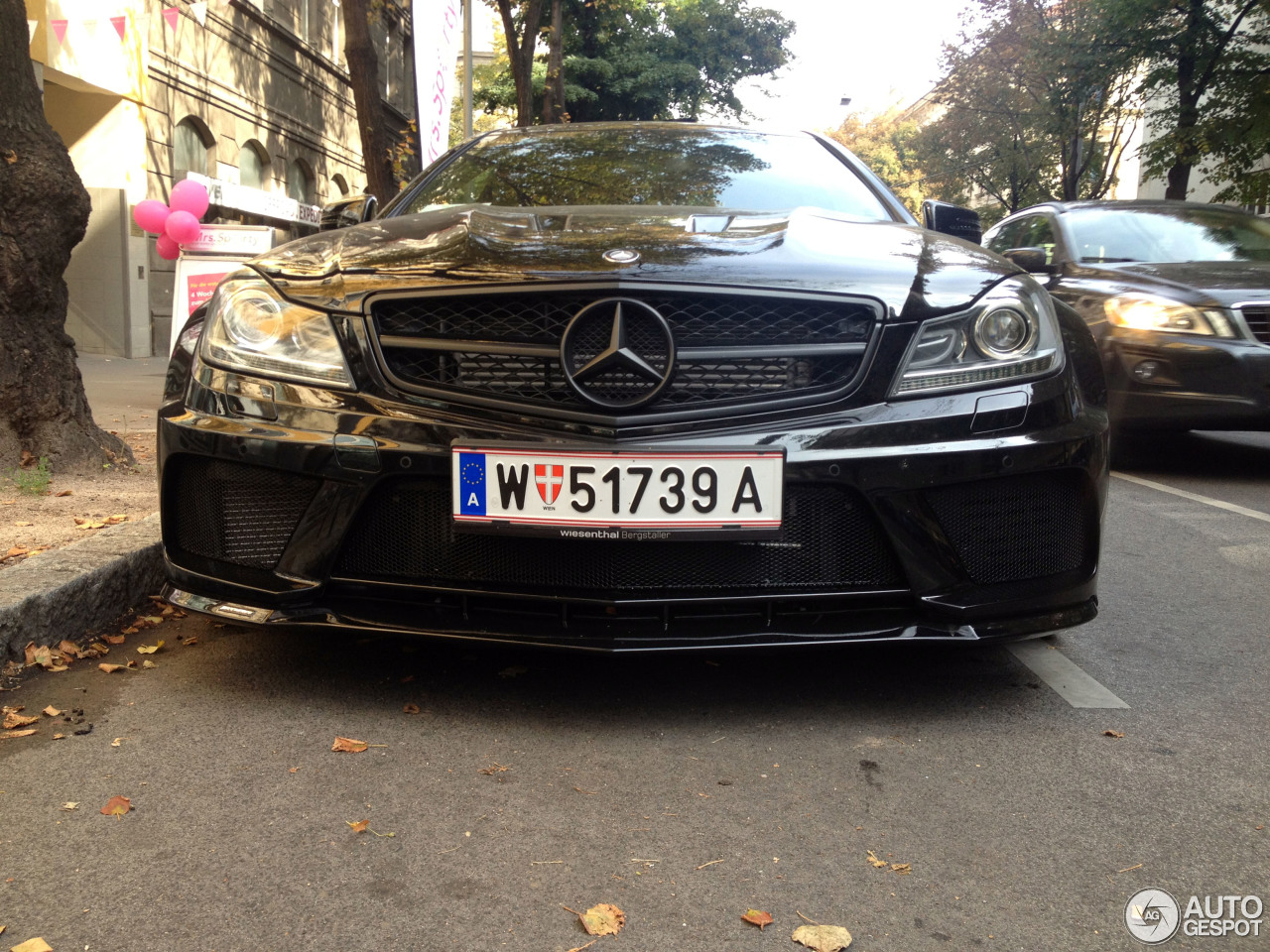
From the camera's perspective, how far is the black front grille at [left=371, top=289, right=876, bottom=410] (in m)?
2.68

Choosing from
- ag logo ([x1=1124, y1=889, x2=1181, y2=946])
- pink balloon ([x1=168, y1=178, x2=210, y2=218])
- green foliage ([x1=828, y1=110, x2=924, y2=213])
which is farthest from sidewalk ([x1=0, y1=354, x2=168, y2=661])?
green foliage ([x1=828, y1=110, x2=924, y2=213])

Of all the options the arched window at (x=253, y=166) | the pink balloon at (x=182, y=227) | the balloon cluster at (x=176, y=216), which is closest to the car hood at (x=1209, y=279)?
the balloon cluster at (x=176, y=216)

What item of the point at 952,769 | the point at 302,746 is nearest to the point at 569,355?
the point at 302,746

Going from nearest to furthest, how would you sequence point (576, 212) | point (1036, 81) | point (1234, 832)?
point (1234, 832), point (576, 212), point (1036, 81)

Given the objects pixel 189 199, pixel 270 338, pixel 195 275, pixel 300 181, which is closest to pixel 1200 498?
pixel 270 338

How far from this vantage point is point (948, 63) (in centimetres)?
3444

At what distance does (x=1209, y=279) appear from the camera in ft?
22.2

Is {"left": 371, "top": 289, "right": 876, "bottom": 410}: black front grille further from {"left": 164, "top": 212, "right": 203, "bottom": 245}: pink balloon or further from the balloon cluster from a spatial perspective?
{"left": 164, "top": 212, "right": 203, "bottom": 245}: pink balloon

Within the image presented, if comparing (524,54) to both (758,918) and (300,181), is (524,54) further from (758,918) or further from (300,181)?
(758,918)

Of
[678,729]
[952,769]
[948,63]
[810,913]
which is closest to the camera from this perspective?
[810,913]

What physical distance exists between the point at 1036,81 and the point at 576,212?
30254mm

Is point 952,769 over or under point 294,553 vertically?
under

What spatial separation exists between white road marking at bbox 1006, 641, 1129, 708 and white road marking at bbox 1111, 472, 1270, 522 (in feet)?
8.72

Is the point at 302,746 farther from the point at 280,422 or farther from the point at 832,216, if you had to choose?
the point at 832,216
